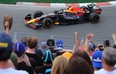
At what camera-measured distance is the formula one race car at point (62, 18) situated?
49.0 feet

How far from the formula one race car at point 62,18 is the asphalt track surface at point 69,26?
23cm

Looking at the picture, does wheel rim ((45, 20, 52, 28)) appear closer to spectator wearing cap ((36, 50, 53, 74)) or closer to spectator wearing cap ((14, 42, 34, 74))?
spectator wearing cap ((36, 50, 53, 74))

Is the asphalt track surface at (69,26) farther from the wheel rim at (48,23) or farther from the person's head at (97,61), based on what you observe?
the person's head at (97,61)

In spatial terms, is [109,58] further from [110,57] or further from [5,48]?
[5,48]

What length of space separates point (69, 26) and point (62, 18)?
1.82 feet

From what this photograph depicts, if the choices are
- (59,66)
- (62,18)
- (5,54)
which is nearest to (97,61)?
(59,66)

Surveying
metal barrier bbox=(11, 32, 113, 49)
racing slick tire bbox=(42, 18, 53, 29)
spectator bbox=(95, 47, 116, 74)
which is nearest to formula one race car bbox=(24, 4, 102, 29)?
racing slick tire bbox=(42, 18, 53, 29)

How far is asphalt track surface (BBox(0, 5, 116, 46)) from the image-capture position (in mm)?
14824

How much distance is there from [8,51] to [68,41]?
26.4 ft

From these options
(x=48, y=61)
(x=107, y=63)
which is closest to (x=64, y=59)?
(x=107, y=63)

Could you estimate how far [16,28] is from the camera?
1507cm

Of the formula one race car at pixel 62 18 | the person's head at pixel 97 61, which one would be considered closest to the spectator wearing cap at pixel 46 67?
the person's head at pixel 97 61

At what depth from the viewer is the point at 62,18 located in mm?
15477

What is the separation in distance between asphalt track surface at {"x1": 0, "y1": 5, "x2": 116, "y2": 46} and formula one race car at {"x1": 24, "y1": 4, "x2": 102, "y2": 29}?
9.2 inches
